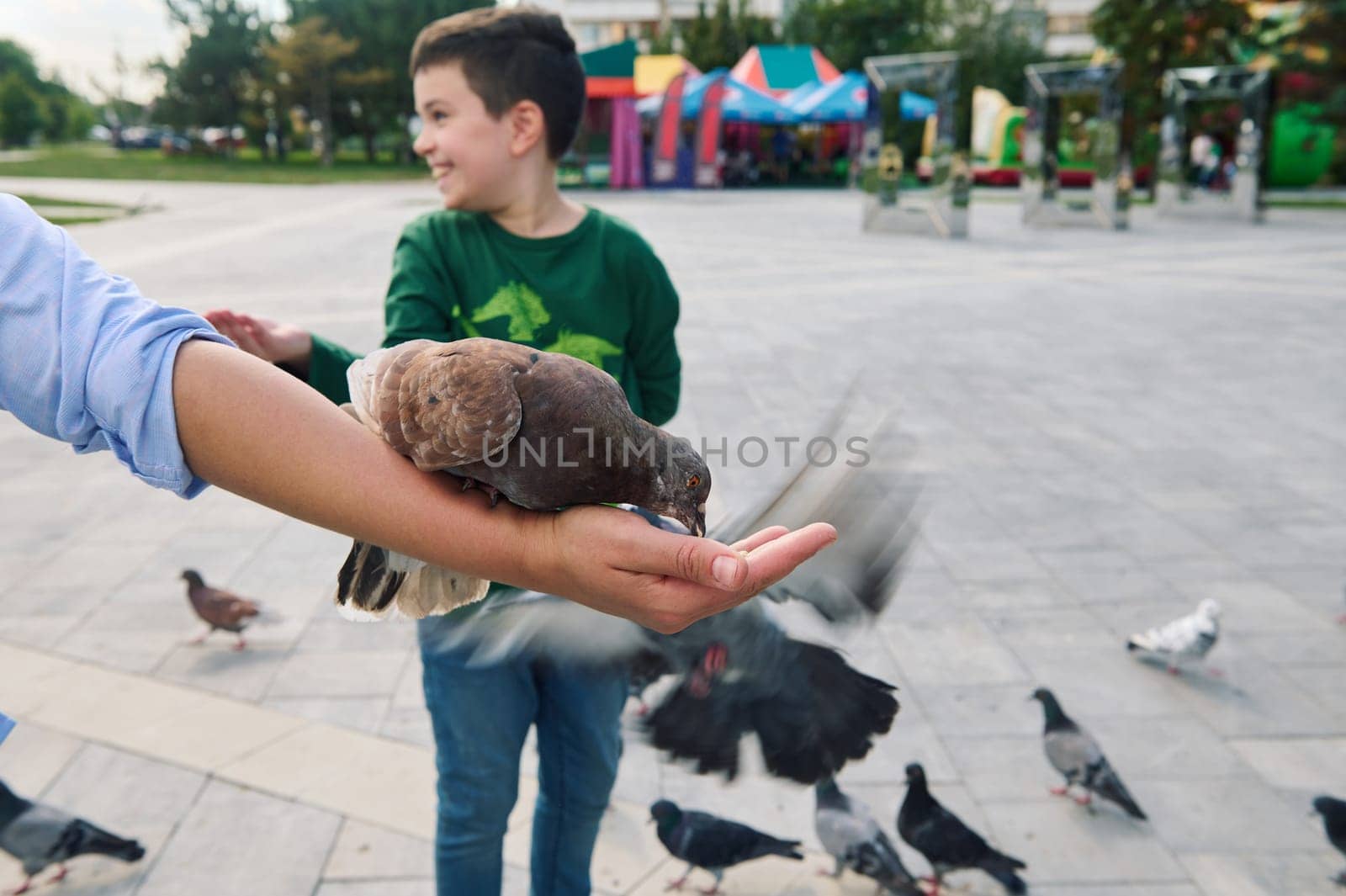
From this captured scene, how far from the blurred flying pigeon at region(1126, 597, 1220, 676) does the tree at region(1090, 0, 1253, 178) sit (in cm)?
2953

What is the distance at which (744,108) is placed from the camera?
120ft

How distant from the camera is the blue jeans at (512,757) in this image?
7.62 ft

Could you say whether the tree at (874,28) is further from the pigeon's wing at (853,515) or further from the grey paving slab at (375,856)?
the pigeon's wing at (853,515)

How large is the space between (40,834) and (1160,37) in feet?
116

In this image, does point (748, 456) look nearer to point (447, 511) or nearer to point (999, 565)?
point (999, 565)

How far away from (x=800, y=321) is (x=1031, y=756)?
345 inches

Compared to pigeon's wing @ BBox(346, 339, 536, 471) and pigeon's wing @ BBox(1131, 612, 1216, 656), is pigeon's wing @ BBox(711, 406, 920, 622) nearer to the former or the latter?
pigeon's wing @ BBox(346, 339, 536, 471)

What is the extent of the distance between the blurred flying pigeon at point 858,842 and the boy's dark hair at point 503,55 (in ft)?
7.08

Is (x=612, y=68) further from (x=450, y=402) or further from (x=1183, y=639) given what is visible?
(x=450, y=402)

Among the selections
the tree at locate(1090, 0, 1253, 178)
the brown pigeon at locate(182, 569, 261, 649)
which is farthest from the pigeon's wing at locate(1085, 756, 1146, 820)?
the tree at locate(1090, 0, 1253, 178)

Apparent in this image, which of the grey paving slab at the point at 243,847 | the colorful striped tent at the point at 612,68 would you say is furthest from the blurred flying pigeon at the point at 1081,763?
the colorful striped tent at the point at 612,68

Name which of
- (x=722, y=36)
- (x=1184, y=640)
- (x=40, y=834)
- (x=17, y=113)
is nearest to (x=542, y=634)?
(x=40, y=834)

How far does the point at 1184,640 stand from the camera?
15.0ft

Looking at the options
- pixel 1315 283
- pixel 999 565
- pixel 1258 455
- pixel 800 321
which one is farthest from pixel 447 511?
pixel 1315 283
